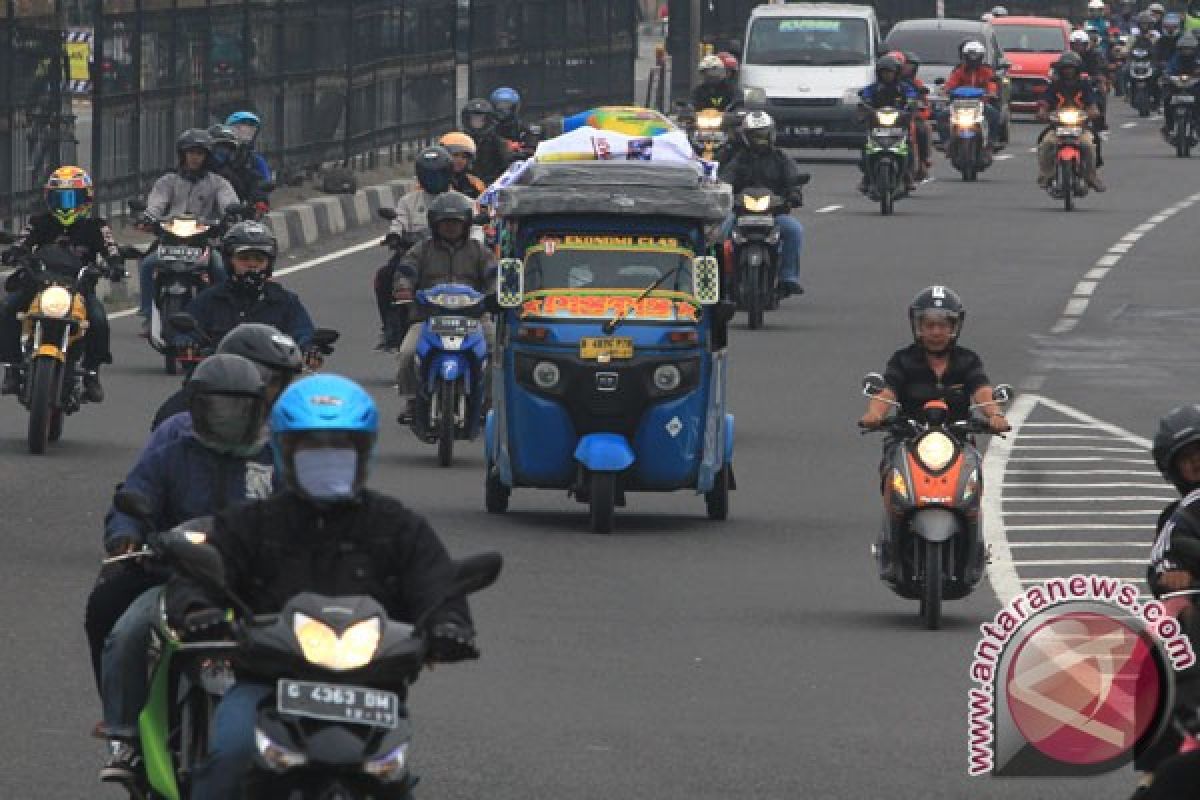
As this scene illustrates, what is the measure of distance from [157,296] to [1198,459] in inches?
578

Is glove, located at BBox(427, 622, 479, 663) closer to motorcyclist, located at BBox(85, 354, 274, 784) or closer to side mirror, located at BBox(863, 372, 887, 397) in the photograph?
motorcyclist, located at BBox(85, 354, 274, 784)

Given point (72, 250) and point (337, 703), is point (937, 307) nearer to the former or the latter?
point (72, 250)

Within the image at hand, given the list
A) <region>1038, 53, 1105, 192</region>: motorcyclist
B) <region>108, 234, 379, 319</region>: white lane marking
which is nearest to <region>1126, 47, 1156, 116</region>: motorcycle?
<region>1038, 53, 1105, 192</region>: motorcyclist

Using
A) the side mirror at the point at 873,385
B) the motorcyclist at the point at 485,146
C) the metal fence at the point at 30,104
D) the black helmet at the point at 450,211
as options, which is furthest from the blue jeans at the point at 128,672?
the metal fence at the point at 30,104

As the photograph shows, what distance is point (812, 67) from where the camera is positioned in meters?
49.7

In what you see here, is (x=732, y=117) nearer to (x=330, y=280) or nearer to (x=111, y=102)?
(x=330, y=280)

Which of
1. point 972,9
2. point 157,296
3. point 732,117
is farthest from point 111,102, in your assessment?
point 972,9

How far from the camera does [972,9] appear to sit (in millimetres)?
79312

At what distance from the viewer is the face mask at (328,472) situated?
8.40 meters

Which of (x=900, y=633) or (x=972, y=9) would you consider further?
(x=972, y=9)

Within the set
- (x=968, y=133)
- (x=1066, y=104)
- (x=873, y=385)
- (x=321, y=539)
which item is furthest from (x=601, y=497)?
(x=968, y=133)

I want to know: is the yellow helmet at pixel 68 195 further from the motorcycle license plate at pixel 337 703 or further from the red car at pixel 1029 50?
the red car at pixel 1029 50

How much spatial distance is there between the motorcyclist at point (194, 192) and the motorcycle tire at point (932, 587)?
406 inches

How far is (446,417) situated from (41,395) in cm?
213
